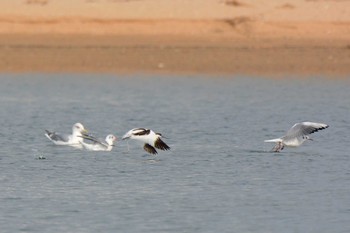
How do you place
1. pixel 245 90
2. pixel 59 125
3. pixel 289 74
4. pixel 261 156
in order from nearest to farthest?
1. pixel 261 156
2. pixel 59 125
3. pixel 245 90
4. pixel 289 74

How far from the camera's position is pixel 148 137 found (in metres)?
12.5

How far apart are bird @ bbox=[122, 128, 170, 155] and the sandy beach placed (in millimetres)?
9676

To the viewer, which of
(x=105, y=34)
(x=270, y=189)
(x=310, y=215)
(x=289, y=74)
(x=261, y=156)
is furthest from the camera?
(x=105, y=34)

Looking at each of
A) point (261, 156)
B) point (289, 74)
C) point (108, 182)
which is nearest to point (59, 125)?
point (261, 156)

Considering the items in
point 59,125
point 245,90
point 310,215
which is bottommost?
point 310,215

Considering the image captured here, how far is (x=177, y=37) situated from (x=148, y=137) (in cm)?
1137

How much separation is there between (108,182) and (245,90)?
30.5 ft

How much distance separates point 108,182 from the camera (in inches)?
441

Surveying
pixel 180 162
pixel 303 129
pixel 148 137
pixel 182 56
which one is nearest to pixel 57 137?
pixel 148 137

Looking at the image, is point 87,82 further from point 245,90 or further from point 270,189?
point 270,189

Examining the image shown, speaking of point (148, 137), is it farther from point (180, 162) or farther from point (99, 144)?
point (99, 144)

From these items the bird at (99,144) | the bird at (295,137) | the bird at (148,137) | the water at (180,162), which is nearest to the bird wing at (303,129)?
the bird at (295,137)

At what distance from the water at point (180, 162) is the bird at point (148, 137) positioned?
0.17 m

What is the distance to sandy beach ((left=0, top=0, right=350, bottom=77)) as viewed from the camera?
22.5 metres
